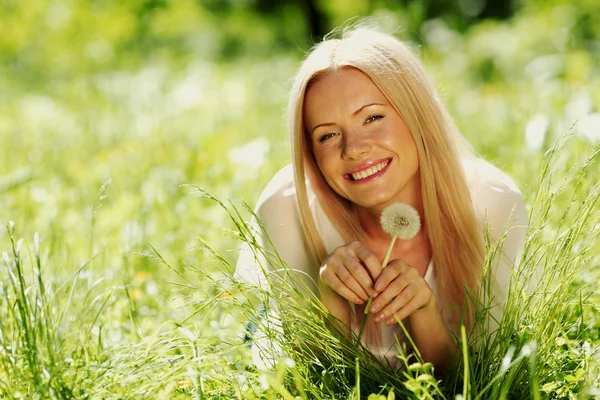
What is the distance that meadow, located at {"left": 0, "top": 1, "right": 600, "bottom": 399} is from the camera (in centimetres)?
152

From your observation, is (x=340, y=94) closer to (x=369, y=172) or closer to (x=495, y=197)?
(x=369, y=172)

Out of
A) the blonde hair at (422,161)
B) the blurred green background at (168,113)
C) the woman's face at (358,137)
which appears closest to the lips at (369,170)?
the woman's face at (358,137)

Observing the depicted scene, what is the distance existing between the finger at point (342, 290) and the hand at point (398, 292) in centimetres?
5

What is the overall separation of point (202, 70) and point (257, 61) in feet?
3.64

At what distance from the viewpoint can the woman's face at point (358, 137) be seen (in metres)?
1.80

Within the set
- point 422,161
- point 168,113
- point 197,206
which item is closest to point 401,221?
point 422,161

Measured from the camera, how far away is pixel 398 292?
1.60 m

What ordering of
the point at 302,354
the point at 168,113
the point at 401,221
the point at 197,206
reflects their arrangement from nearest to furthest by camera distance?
the point at 302,354 < the point at 401,221 < the point at 197,206 < the point at 168,113

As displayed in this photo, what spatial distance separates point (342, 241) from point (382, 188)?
223 mm

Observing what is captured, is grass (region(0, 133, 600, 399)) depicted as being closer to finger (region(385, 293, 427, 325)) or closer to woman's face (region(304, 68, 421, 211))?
finger (region(385, 293, 427, 325))

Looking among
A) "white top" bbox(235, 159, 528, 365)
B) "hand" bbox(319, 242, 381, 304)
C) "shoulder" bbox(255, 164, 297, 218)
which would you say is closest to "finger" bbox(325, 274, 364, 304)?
"hand" bbox(319, 242, 381, 304)

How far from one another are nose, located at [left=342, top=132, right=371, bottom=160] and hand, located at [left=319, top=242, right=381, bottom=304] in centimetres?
23

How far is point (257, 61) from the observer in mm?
8023

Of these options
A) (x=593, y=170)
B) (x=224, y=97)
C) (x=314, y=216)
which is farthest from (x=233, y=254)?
(x=224, y=97)
